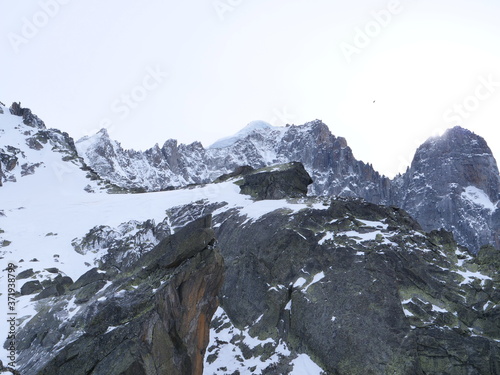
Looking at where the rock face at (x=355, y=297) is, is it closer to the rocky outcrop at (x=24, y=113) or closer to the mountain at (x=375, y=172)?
the rocky outcrop at (x=24, y=113)

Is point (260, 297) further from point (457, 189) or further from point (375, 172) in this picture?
point (375, 172)

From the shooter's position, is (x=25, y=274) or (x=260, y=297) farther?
(x=25, y=274)

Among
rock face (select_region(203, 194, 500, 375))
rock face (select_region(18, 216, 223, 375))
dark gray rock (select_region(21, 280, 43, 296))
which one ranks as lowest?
rock face (select_region(203, 194, 500, 375))

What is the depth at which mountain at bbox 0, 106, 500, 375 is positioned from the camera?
2584 cm

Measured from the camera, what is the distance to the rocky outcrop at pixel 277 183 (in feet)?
204

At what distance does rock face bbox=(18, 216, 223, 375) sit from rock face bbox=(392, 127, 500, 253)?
128937mm

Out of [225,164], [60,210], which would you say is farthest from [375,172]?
[60,210]

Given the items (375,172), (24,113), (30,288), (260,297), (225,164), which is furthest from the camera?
(225,164)

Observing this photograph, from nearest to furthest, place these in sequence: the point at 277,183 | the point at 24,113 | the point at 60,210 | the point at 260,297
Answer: the point at 260,297 < the point at 277,183 < the point at 60,210 < the point at 24,113

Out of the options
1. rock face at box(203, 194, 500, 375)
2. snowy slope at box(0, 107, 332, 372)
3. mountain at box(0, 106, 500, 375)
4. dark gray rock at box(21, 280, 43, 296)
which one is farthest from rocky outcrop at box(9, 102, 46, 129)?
rock face at box(203, 194, 500, 375)

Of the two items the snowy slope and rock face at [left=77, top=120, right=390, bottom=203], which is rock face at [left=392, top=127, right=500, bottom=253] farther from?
the snowy slope

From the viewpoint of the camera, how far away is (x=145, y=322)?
2462cm

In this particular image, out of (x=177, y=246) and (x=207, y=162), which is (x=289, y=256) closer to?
(x=177, y=246)

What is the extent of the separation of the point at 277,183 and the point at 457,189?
372ft
